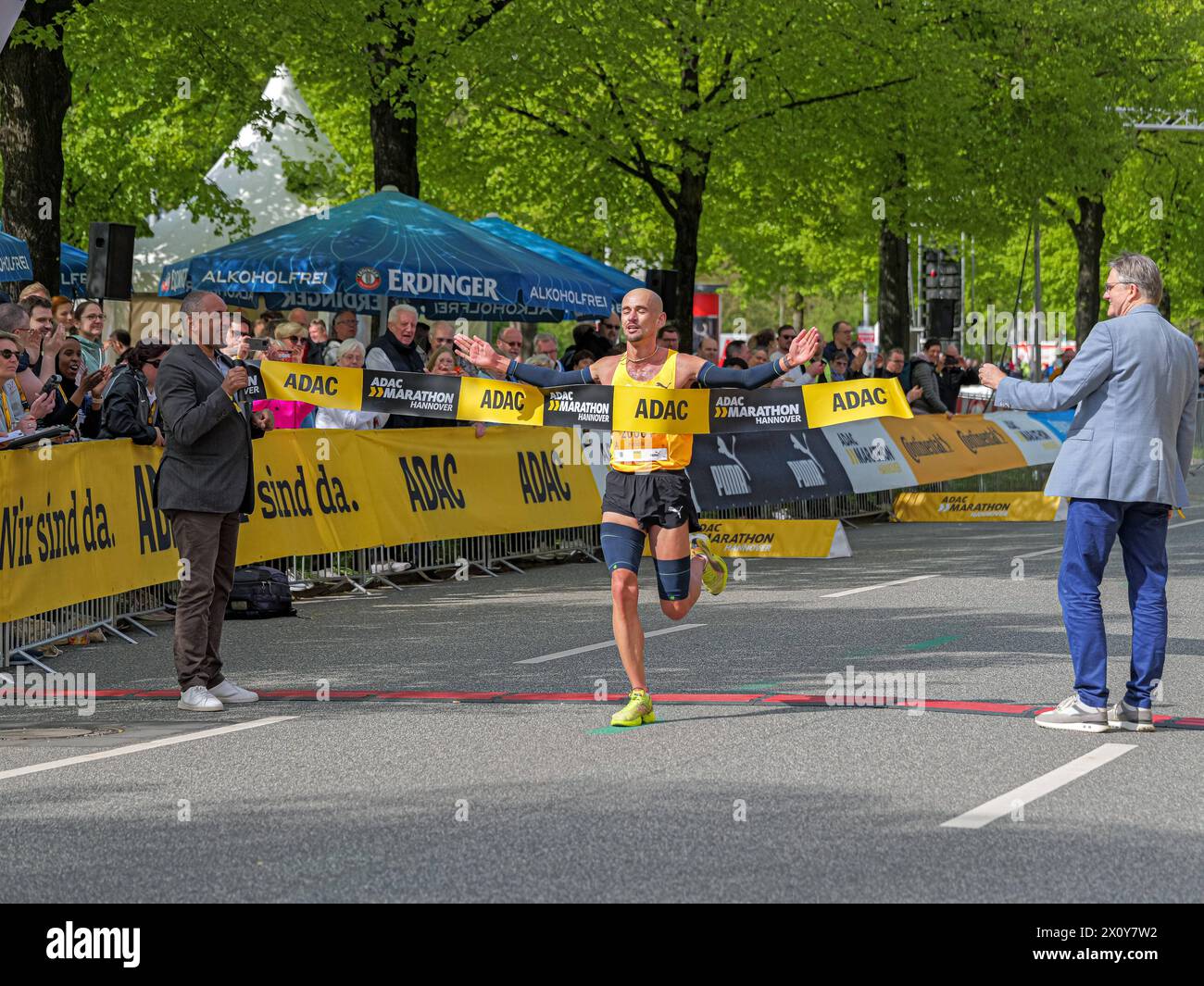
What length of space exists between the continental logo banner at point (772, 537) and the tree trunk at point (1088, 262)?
101 ft

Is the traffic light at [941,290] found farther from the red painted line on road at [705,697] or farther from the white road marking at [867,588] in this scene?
the red painted line on road at [705,697]

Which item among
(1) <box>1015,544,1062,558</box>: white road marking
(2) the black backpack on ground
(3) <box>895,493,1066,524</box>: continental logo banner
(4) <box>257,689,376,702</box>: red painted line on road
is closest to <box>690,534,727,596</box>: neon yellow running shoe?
(4) <box>257,689,376,702</box>: red painted line on road

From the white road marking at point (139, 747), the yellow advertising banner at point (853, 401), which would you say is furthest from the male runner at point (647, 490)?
the yellow advertising banner at point (853, 401)

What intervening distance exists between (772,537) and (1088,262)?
106ft

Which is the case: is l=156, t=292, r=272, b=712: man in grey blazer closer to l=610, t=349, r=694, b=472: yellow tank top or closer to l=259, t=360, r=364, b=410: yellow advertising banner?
l=610, t=349, r=694, b=472: yellow tank top

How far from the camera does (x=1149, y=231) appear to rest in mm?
56625

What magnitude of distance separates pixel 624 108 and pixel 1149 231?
1242 inches

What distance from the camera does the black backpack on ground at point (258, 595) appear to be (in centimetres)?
1409

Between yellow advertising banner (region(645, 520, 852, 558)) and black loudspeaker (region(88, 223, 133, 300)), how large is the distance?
18.2 ft

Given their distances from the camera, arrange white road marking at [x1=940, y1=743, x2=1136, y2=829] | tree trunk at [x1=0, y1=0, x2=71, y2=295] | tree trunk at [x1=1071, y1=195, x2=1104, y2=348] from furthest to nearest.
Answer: tree trunk at [x1=1071, y1=195, x2=1104, y2=348], tree trunk at [x1=0, y1=0, x2=71, y2=295], white road marking at [x1=940, y1=743, x2=1136, y2=829]

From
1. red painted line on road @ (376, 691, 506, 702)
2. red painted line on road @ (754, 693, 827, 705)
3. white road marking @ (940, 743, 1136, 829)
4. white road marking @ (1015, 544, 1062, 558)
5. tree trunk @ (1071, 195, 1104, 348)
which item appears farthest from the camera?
tree trunk @ (1071, 195, 1104, 348)

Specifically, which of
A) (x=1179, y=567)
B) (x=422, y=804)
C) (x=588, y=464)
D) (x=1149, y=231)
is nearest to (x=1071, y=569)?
(x=422, y=804)

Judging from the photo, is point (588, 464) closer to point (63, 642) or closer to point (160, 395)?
point (63, 642)

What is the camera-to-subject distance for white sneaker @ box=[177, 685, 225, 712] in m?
9.98
